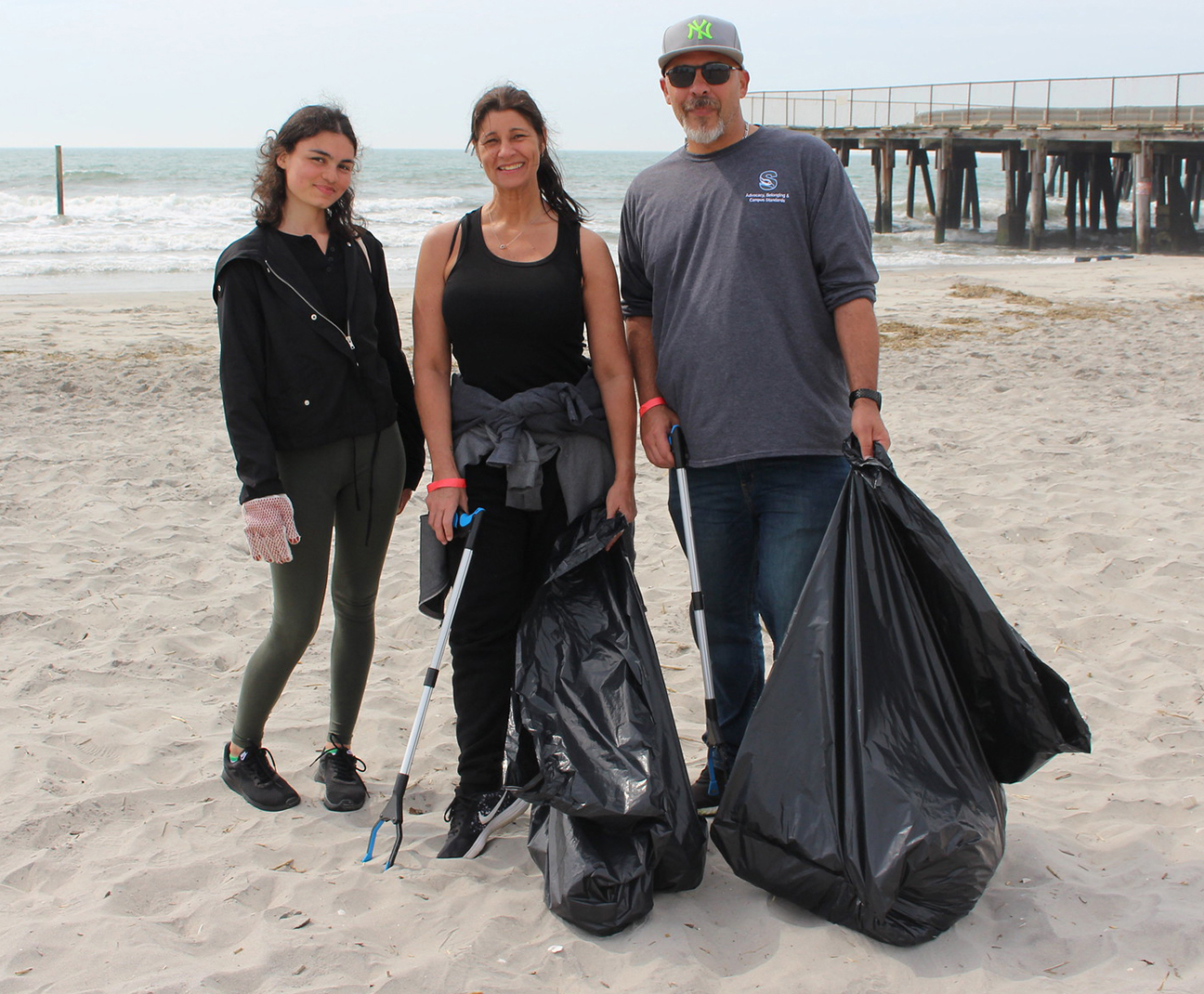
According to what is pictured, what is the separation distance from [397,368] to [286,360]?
0.35 meters

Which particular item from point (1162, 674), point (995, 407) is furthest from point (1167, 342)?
point (1162, 674)

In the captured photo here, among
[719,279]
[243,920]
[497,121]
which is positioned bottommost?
[243,920]

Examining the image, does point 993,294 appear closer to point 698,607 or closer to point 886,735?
point 698,607

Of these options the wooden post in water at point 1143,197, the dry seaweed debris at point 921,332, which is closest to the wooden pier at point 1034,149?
the wooden post in water at point 1143,197

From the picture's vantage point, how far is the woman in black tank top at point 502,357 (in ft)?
8.00

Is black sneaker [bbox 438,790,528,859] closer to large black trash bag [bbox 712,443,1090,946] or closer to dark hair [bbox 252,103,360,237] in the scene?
large black trash bag [bbox 712,443,1090,946]

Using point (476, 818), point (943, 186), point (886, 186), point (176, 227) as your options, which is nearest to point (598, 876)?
point (476, 818)

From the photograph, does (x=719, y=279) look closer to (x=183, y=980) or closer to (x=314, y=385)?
(x=314, y=385)

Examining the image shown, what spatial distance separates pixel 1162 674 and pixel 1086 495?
1.84 metres

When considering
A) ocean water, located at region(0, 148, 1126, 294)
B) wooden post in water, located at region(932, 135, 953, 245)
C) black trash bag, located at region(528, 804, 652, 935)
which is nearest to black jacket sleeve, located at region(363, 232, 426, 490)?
black trash bag, located at region(528, 804, 652, 935)

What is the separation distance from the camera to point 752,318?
249cm

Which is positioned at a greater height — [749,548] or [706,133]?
[706,133]

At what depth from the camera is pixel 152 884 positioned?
7.95 feet

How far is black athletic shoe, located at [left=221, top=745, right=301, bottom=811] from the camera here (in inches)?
110
